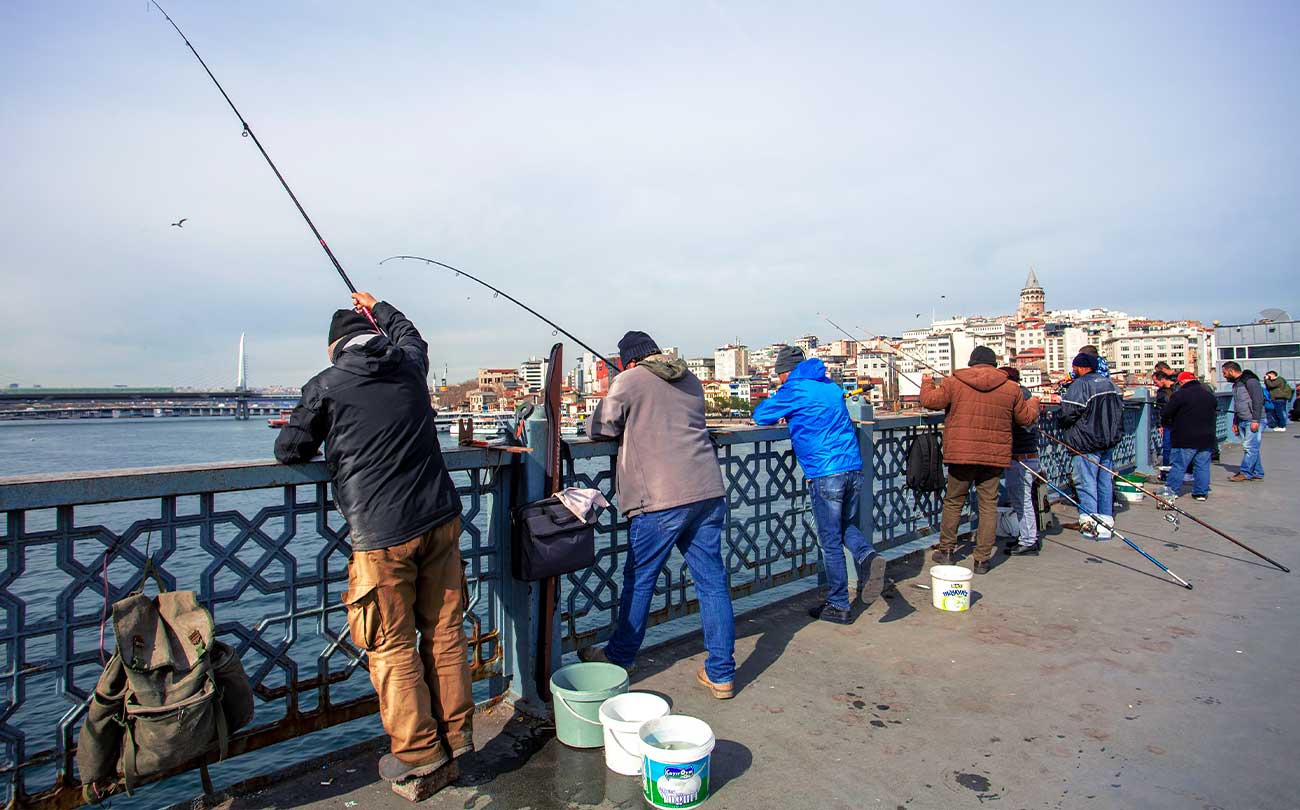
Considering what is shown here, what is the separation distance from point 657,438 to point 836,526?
5.57 ft

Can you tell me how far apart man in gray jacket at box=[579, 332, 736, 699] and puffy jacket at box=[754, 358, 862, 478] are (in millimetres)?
1195

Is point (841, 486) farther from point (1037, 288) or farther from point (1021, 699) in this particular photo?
point (1037, 288)

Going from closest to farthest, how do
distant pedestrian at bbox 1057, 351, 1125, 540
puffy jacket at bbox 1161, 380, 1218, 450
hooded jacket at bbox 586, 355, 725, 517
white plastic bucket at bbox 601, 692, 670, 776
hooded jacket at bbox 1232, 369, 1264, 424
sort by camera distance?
1. white plastic bucket at bbox 601, 692, 670, 776
2. hooded jacket at bbox 586, 355, 725, 517
3. distant pedestrian at bbox 1057, 351, 1125, 540
4. puffy jacket at bbox 1161, 380, 1218, 450
5. hooded jacket at bbox 1232, 369, 1264, 424

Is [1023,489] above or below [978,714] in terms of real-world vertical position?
above

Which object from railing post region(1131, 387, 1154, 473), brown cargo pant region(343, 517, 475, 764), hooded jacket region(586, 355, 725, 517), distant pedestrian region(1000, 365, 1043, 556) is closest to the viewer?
brown cargo pant region(343, 517, 475, 764)

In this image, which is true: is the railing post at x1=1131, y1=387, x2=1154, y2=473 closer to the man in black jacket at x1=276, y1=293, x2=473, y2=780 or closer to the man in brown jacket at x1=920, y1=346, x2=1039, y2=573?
the man in brown jacket at x1=920, y1=346, x2=1039, y2=573

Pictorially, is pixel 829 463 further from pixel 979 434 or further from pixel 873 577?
pixel 979 434

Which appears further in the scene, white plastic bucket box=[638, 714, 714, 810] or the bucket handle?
the bucket handle

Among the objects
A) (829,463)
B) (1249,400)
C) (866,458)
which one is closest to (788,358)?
(829,463)

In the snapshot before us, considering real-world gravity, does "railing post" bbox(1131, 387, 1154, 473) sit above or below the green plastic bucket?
above

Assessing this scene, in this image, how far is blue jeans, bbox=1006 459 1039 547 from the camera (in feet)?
21.5

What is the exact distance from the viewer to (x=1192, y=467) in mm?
9523

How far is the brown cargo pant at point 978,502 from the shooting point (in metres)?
5.86

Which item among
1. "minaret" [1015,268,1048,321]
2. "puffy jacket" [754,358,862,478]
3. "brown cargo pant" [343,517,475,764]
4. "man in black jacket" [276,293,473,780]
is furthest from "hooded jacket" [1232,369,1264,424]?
"minaret" [1015,268,1048,321]
